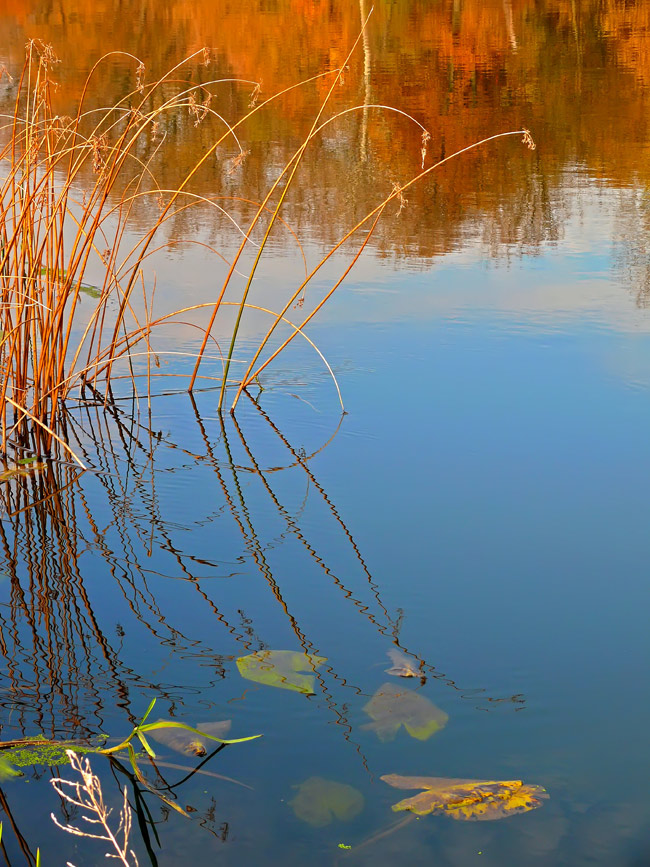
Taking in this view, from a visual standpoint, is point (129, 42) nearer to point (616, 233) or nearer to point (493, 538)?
point (616, 233)

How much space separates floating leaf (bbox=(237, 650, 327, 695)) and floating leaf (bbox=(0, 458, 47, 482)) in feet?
3.93

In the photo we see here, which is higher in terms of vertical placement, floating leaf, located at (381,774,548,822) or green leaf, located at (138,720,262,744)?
green leaf, located at (138,720,262,744)

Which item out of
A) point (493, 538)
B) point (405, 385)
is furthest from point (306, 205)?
point (493, 538)

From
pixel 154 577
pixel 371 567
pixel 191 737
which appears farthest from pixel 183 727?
pixel 371 567

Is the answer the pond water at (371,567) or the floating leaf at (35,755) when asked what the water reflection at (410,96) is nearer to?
the pond water at (371,567)

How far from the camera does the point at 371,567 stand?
93.7 inches

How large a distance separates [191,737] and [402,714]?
1.28ft

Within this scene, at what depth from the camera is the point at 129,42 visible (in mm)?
16500

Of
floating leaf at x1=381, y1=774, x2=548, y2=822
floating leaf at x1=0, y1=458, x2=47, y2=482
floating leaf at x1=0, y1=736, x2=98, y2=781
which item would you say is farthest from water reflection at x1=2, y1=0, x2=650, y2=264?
floating leaf at x1=381, y1=774, x2=548, y2=822

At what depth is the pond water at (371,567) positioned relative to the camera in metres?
1.61

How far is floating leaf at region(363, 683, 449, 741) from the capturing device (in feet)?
5.84

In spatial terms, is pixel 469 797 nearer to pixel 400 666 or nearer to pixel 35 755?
pixel 400 666

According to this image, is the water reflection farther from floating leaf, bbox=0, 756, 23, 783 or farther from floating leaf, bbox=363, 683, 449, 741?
floating leaf, bbox=0, 756, 23, 783

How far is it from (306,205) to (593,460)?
3.85 m
